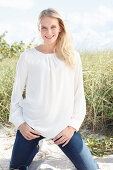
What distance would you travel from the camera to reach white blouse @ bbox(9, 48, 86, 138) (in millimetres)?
2020

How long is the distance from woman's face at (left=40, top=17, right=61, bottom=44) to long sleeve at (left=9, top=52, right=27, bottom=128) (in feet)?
0.77

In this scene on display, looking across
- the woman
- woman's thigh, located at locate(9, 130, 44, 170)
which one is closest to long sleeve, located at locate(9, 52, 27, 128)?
the woman

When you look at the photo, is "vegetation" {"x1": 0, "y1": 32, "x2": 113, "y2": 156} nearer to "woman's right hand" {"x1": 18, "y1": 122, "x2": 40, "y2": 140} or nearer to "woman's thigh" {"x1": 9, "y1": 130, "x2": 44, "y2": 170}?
"woman's thigh" {"x1": 9, "y1": 130, "x2": 44, "y2": 170}

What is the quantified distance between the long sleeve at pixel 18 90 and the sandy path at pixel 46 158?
0.43 meters

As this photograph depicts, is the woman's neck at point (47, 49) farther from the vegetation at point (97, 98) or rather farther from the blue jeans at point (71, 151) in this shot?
the vegetation at point (97, 98)

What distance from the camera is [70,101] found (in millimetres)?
2076

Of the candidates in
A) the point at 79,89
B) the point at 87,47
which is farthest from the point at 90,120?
the point at 87,47

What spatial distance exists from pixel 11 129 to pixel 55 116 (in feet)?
5.20

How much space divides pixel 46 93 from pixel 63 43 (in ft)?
1.47

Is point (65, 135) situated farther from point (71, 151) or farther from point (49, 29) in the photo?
point (49, 29)

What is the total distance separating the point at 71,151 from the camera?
209 centimetres

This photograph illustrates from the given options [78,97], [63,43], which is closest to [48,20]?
[63,43]

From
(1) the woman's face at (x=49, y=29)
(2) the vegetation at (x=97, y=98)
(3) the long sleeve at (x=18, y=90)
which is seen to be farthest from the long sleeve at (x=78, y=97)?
(2) the vegetation at (x=97, y=98)

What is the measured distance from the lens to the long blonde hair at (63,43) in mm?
2021
